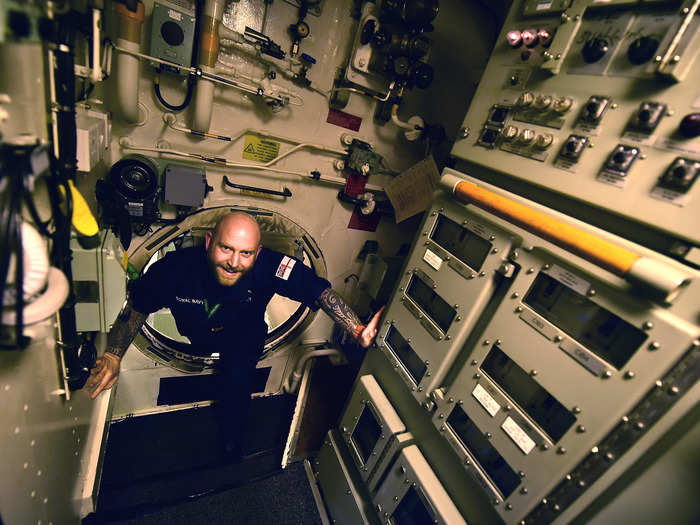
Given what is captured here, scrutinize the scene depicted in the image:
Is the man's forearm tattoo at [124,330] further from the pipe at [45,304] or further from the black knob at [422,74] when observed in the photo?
the black knob at [422,74]

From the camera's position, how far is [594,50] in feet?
3.37

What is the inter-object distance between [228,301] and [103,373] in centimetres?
73

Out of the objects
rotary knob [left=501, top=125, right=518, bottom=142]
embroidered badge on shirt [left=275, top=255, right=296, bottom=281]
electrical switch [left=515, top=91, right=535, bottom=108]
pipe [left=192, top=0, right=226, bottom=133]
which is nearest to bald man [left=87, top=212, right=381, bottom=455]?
embroidered badge on shirt [left=275, top=255, right=296, bottom=281]

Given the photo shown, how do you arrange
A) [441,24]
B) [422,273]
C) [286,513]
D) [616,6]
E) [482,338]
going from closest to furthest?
[616,6] → [482,338] → [422,273] → [441,24] → [286,513]

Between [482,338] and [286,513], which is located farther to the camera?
[286,513]

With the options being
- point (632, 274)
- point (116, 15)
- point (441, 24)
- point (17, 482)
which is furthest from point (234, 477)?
point (441, 24)

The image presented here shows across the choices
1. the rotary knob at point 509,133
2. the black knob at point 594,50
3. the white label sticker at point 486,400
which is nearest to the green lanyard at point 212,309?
the white label sticker at point 486,400

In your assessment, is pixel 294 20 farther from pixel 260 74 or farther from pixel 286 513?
pixel 286 513

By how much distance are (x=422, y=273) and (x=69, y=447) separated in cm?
178

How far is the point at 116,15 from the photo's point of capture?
4.71ft

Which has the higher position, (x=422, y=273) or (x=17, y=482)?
(x=422, y=273)

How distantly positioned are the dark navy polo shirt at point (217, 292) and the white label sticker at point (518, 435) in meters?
1.32

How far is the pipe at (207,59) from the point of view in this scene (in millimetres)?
1544

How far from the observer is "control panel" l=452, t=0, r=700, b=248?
2.79 ft
